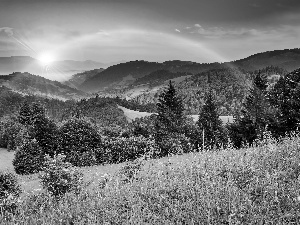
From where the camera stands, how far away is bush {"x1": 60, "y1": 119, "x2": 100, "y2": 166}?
48.7 meters

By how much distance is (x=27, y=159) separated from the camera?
46594 mm

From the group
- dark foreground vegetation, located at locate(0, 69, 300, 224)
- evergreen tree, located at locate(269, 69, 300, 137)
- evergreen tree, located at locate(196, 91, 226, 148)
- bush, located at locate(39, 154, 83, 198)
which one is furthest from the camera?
evergreen tree, located at locate(196, 91, 226, 148)

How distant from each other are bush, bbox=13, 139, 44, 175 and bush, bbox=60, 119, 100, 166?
399 centimetres

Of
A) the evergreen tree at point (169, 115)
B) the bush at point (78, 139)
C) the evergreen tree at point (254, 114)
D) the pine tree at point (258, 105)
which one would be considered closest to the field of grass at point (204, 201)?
the bush at point (78, 139)

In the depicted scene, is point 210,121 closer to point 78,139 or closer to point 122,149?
point 122,149

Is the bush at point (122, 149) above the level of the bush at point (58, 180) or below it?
below

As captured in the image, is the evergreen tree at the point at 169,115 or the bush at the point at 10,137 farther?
the bush at the point at 10,137

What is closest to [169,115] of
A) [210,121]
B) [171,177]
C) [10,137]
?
[210,121]

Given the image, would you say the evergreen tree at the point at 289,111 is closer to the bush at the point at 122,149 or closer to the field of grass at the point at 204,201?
the bush at the point at 122,149

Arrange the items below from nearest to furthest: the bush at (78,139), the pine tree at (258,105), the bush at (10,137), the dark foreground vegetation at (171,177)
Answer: the dark foreground vegetation at (171,177), the bush at (78,139), the pine tree at (258,105), the bush at (10,137)

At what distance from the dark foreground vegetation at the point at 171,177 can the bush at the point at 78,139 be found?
0.52ft

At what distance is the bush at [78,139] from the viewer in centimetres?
4866

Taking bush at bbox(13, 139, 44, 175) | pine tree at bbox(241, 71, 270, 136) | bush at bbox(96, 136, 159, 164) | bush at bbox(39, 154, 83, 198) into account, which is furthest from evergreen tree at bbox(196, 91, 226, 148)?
bush at bbox(39, 154, 83, 198)

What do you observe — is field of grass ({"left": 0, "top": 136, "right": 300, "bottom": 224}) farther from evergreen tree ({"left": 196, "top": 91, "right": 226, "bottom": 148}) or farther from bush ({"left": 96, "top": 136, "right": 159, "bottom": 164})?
evergreen tree ({"left": 196, "top": 91, "right": 226, "bottom": 148})
